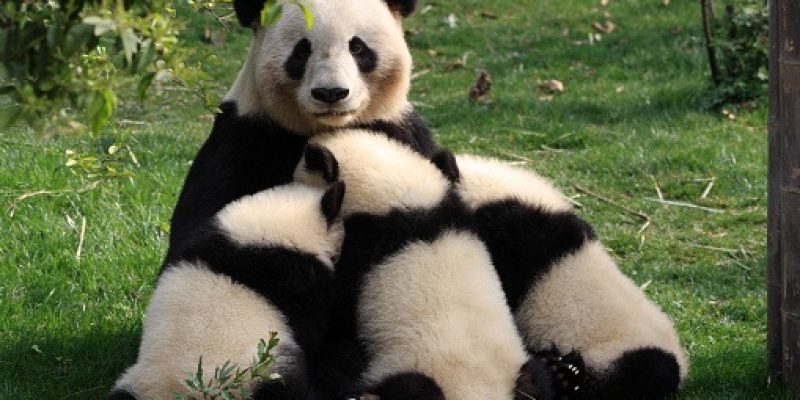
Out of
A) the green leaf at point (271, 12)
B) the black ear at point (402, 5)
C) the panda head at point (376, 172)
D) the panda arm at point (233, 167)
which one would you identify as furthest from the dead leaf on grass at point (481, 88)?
the green leaf at point (271, 12)

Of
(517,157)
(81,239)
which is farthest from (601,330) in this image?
(517,157)

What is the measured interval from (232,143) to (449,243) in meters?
1.10

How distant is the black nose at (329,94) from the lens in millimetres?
4680

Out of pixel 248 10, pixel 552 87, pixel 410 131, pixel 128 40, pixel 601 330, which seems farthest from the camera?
pixel 552 87

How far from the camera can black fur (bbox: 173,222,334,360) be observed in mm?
4070

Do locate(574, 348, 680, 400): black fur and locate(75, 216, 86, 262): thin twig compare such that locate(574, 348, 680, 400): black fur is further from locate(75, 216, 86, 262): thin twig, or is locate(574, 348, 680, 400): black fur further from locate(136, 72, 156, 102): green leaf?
locate(75, 216, 86, 262): thin twig

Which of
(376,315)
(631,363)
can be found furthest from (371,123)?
(631,363)

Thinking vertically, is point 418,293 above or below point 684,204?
above

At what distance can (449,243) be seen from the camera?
426 centimetres

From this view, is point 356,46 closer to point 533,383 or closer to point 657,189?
point 533,383

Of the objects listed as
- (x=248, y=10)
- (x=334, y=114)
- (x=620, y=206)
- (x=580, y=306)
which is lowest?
(x=620, y=206)

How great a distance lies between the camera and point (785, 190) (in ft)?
14.5

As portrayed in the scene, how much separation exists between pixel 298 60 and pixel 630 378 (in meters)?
1.74

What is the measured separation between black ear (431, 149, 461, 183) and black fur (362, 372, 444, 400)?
0.95 m
